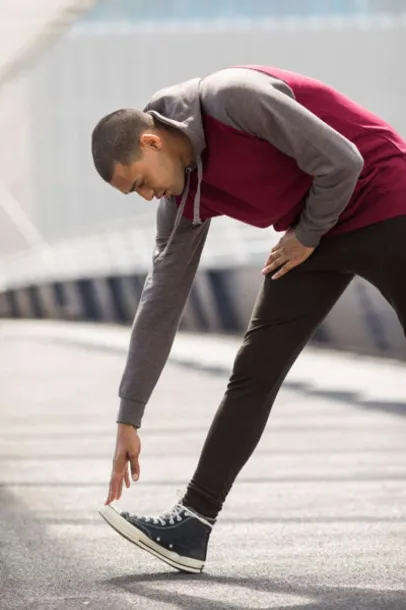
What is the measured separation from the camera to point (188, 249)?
407 centimetres

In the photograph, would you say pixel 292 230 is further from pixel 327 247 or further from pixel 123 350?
pixel 123 350

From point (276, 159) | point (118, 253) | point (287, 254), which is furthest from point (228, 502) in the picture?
point (118, 253)

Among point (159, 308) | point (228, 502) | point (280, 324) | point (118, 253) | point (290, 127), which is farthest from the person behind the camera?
point (118, 253)

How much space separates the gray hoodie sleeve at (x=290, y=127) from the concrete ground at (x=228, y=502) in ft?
3.47

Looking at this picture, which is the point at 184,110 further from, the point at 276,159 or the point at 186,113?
the point at 276,159

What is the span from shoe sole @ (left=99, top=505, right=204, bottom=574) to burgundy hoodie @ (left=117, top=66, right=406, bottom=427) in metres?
0.33

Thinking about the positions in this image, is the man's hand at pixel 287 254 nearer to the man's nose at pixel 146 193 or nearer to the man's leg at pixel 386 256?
the man's leg at pixel 386 256

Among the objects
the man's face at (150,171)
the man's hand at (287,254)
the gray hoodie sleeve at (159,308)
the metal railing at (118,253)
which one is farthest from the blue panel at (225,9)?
the man's face at (150,171)

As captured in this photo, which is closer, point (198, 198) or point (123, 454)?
point (198, 198)

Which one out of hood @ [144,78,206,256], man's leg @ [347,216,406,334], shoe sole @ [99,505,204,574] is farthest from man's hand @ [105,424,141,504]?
man's leg @ [347,216,406,334]

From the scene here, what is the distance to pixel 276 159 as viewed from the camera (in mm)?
3711

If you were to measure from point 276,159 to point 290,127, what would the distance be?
198 mm

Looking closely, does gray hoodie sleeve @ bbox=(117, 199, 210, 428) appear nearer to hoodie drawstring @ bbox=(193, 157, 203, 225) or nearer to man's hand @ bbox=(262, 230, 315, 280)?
hoodie drawstring @ bbox=(193, 157, 203, 225)

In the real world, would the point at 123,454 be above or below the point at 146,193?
below
